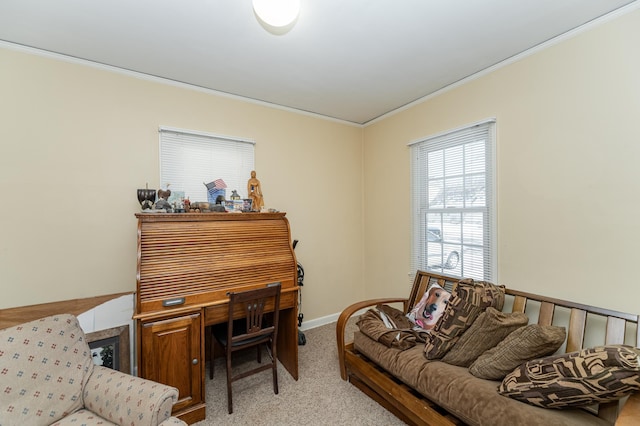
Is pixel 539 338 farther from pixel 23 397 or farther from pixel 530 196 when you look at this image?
pixel 23 397

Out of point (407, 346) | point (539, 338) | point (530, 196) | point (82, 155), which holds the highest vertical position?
point (82, 155)

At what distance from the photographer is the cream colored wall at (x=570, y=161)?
1798mm

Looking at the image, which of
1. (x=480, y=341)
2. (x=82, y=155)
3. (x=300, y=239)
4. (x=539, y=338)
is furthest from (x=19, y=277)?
(x=539, y=338)

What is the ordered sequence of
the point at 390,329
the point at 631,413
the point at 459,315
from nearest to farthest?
1. the point at 631,413
2. the point at 459,315
3. the point at 390,329

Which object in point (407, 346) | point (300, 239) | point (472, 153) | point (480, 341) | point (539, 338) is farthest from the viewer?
point (300, 239)

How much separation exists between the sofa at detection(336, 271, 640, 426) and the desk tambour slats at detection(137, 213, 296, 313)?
2.83 feet

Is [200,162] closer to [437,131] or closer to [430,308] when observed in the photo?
[437,131]

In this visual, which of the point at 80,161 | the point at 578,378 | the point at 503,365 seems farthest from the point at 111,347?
the point at 578,378

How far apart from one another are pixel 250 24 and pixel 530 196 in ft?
8.42

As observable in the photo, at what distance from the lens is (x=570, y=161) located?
2.04m

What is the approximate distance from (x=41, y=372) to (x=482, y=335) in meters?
2.55

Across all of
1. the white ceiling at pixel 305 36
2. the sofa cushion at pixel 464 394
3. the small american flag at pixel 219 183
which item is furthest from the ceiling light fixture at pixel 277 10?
the sofa cushion at pixel 464 394

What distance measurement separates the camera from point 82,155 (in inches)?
92.1

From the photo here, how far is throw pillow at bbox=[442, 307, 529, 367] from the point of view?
1763 millimetres
